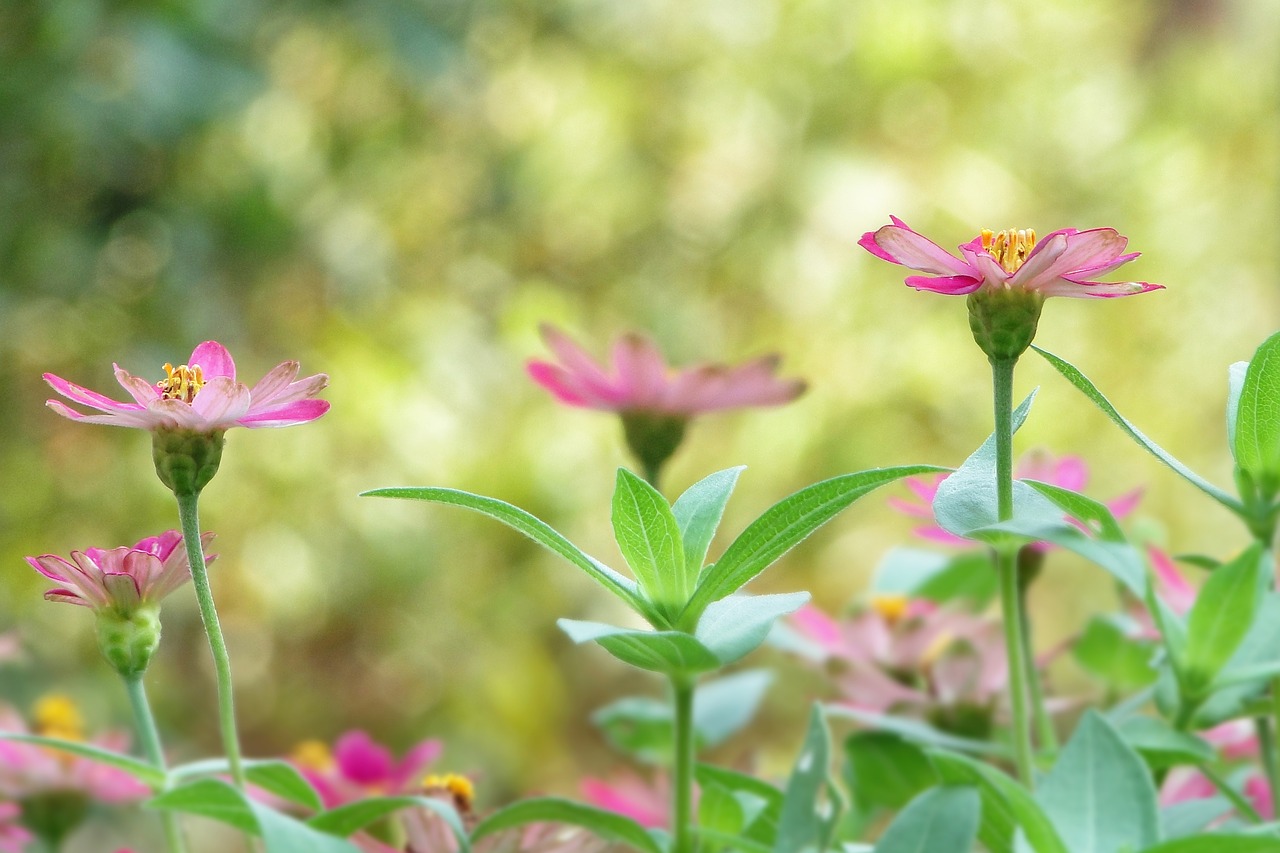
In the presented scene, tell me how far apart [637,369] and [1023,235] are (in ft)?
0.46

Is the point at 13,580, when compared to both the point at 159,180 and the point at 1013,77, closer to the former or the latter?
the point at 159,180

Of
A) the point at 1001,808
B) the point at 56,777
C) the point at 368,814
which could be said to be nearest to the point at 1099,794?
the point at 1001,808

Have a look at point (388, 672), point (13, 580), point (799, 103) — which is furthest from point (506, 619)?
point (799, 103)

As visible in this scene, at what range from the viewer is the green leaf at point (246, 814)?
0.20m

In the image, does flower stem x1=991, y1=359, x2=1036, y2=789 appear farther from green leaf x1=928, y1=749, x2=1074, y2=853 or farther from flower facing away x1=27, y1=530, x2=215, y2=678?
flower facing away x1=27, y1=530, x2=215, y2=678

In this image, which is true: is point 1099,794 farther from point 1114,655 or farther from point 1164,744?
point 1114,655

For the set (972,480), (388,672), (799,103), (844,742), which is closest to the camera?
(972,480)

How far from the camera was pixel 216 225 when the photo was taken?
1346 millimetres

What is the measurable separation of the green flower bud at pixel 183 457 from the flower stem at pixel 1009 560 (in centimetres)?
13

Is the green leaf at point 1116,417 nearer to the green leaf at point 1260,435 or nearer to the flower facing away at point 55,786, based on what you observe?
the green leaf at point 1260,435

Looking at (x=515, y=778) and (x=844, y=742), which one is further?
(x=515, y=778)

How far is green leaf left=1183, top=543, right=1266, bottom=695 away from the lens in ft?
0.73

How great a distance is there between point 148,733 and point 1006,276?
0.56 ft

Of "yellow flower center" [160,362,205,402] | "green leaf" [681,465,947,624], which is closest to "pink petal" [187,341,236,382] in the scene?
"yellow flower center" [160,362,205,402]
